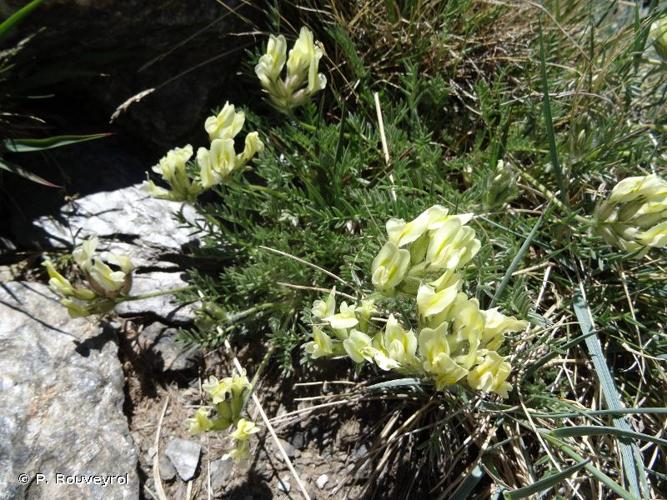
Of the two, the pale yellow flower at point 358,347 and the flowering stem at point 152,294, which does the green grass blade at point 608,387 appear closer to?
the pale yellow flower at point 358,347

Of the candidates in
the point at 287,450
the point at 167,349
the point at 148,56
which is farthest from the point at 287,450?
the point at 148,56

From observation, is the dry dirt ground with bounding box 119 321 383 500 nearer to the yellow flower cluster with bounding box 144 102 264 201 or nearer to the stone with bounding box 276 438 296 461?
the stone with bounding box 276 438 296 461

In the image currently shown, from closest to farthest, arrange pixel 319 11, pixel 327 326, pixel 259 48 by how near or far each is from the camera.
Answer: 1. pixel 327 326
2. pixel 319 11
3. pixel 259 48

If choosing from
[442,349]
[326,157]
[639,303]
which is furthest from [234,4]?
[639,303]

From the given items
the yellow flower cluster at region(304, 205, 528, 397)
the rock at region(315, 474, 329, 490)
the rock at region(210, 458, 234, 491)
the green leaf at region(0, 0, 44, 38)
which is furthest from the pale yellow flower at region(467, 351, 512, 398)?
the green leaf at region(0, 0, 44, 38)

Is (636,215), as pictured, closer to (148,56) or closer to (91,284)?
(91,284)

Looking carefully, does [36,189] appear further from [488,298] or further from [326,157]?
[488,298]
